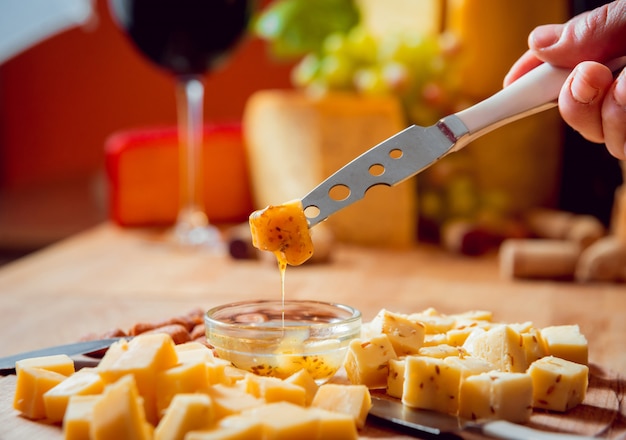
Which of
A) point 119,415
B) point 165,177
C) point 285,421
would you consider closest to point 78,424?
point 119,415

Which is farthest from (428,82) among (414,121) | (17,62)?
(17,62)

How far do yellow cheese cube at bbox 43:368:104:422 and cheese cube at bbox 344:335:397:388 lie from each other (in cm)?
26

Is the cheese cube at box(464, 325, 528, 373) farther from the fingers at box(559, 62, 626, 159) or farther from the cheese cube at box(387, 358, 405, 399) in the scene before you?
the fingers at box(559, 62, 626, 159)

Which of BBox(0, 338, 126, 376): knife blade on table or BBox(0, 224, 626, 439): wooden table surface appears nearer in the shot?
BBox(0, 338, 126, 376): knife blade on table

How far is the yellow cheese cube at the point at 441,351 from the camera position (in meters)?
0.92

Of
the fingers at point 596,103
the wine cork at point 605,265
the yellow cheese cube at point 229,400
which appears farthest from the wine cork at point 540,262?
the yellow cheese cube at point 229,400

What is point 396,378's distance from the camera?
89 cm

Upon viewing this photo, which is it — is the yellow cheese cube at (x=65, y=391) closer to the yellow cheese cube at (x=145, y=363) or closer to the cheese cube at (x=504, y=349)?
the yellow cheese cube at (x=145, y=363)

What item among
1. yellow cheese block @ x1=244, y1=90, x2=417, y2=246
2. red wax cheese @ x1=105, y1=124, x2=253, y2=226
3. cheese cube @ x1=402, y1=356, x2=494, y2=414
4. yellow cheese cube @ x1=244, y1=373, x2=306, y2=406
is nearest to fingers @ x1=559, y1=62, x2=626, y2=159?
cheese cube @ x1=402, y1=356, x2=494, y2=414

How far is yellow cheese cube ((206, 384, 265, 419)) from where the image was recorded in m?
0.75

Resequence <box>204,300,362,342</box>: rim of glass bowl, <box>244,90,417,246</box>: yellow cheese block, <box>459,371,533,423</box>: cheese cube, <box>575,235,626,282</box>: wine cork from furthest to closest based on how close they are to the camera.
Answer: <box>244,90,417,246</box>: yellow cheese block < <box>575,235,626,282</box>: wine cork < <box>204,300,362,342</box>: rim of glass bowl < <box>459,371,533,423</box>: cheese cube

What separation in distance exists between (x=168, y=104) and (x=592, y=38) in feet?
8.45

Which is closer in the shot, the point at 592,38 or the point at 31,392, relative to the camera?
the point at 31,392

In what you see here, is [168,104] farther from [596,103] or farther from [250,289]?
[596,103]
